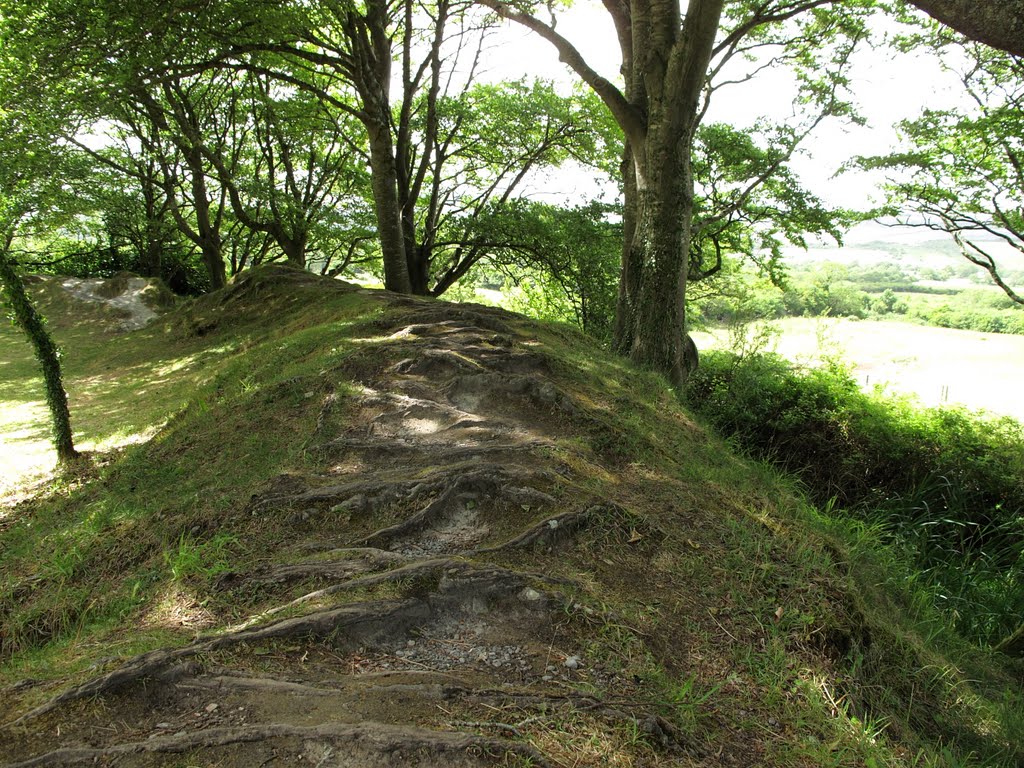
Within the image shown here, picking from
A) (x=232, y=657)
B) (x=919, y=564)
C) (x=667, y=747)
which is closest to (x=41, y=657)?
(x=232, y=657)

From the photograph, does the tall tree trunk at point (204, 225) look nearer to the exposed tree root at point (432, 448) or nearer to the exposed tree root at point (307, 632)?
the exposed tree root at point (432, 448)

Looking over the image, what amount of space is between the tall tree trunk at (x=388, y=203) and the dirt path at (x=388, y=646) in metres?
7.20

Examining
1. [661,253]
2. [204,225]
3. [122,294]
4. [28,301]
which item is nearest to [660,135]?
[661,253]

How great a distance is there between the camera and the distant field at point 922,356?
9.20 meters

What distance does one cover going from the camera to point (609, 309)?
14.4m

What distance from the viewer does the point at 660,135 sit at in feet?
24.3

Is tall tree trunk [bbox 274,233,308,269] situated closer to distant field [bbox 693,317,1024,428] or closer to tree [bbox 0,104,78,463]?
tree [bbox 0,104,78,463]

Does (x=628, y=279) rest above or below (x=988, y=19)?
below

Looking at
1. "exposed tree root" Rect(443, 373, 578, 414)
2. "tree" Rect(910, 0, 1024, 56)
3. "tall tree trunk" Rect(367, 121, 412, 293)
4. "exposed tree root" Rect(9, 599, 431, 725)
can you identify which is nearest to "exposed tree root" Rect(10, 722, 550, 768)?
"exposed tree root" Rect(9, 599, 431, 725)

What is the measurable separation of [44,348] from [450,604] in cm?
603

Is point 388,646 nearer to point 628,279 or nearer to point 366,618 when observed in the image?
point 366,618

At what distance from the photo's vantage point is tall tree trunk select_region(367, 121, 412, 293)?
1087 cm

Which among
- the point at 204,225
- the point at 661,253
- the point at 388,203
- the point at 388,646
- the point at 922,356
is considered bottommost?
the point at 922,356

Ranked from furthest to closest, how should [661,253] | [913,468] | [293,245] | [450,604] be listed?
[293,245], [661,253], [913,468], [450,604]
